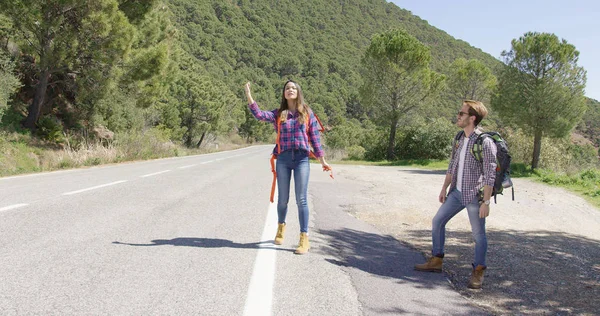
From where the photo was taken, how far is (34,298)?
2918 mm

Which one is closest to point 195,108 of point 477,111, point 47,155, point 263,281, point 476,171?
point 47,155

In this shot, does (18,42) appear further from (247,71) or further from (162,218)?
(247,71)

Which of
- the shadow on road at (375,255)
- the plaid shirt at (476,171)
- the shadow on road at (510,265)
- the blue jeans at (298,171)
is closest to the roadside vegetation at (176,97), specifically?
the blue jeans at (298,171)

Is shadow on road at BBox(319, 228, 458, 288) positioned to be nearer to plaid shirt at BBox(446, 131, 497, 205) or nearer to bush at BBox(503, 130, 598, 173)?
plaid shirt at BBox(446, 131, 497, 205)

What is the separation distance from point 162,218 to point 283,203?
2.01m

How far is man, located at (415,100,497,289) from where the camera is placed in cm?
402

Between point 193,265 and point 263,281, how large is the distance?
735 mm

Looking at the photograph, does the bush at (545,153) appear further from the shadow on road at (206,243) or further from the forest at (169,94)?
the shadow on road at (206,243)

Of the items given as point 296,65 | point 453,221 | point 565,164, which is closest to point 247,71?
point 296,65

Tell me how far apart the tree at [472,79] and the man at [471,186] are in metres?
47.7

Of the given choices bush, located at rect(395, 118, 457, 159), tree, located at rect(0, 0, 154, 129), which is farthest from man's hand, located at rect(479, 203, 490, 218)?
bush, located at rect(395, 118, 457, 159)

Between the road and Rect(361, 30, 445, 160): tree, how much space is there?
2563cm

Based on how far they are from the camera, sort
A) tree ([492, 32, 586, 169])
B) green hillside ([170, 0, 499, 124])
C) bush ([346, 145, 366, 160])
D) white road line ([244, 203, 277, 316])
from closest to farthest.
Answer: white road line ([244, 203, 277, 316]) → tree ([492, 32, 586, 169]) → bush ([346, 145, 366, 160]) → green hillside ([170, 0, 499, 124])

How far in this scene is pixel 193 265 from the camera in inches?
153
